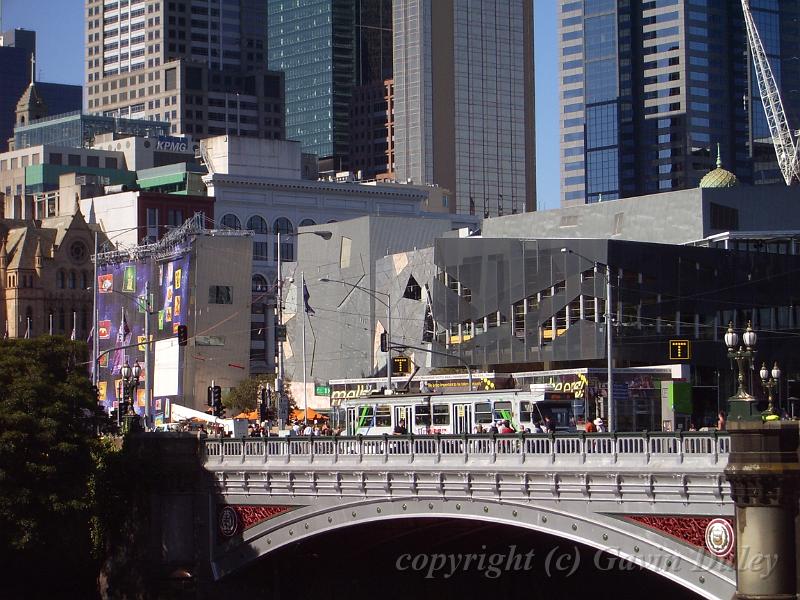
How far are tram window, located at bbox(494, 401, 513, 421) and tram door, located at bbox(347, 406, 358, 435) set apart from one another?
9055 mm

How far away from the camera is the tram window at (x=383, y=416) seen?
78188 millimetres

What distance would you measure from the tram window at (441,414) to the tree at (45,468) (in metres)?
14.4

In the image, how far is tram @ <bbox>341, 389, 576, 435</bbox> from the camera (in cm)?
7281

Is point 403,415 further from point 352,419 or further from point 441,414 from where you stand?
point 352,419

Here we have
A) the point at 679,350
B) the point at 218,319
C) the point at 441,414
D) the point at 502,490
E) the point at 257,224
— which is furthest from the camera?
the point at 257,224

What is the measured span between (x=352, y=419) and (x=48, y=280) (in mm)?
115013

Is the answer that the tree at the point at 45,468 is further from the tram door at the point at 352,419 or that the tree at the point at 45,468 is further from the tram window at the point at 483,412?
the tram window at the point at 483,412

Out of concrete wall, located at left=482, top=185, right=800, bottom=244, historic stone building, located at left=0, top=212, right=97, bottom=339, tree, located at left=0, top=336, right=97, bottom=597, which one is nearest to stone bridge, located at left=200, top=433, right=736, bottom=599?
tree, located at left=0, top=336, right=97, bottom=597

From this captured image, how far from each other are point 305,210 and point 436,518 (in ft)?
461

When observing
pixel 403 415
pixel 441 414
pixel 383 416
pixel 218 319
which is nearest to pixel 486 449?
pixel 441 414

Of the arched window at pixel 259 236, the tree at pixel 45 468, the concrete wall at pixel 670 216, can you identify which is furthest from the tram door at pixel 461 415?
the arched window at pixel 259 236

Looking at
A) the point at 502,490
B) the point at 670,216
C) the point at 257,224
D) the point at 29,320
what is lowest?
the point at 502,490

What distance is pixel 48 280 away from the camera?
623ft

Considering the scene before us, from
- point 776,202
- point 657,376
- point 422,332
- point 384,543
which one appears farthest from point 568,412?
point 776,202
